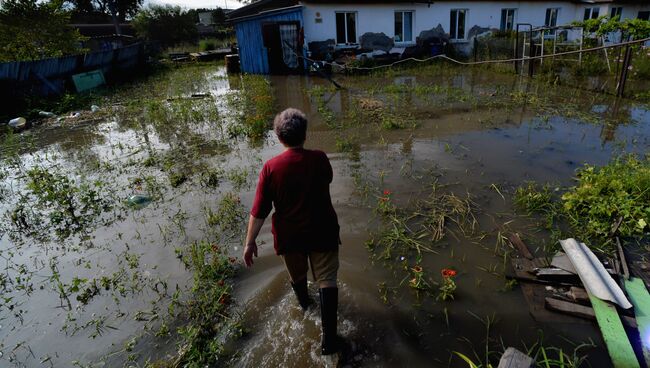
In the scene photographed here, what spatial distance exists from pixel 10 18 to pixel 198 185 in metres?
14.3

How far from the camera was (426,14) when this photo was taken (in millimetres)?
16984

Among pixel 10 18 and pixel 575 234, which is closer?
pixel 575 234

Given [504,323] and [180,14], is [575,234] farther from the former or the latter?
[180,14]

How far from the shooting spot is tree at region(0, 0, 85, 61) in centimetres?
1327

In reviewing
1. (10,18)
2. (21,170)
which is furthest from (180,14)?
(21,170)

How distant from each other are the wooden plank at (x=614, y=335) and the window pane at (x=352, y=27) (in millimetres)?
15836

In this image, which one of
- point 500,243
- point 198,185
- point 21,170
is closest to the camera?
Result: point 500,243

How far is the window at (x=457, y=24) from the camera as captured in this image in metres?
17.7

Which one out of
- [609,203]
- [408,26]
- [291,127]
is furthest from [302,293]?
[408,26]

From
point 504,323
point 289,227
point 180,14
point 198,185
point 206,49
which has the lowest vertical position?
point 504,323

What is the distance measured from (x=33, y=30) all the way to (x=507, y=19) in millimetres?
22361

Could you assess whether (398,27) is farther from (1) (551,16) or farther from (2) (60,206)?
(2) (60,206)

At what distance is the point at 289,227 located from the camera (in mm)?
2422

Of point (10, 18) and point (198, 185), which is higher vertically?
point (10, 18)
